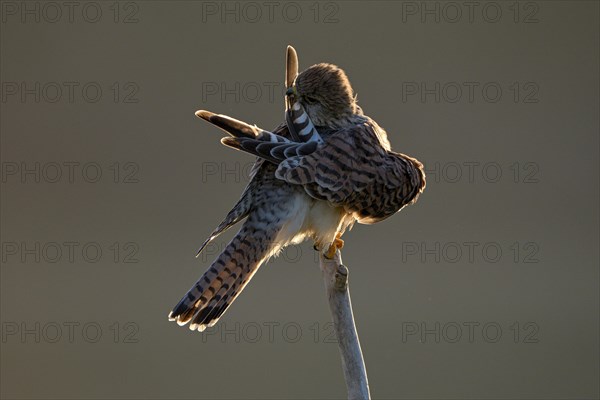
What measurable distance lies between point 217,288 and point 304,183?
480 millimetres

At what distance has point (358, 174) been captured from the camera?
11.6 feet

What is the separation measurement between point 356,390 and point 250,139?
0.93 metres

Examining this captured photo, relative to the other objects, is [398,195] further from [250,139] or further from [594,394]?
[594,394]

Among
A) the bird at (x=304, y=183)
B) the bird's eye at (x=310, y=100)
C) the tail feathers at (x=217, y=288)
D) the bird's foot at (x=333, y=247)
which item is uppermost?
the bird's eye at (x=310, y=100)

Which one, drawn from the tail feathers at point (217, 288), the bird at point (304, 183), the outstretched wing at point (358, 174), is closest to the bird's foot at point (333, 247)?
the bird at point (304, 183)

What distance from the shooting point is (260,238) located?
11.4 ft

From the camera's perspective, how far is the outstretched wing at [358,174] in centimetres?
342

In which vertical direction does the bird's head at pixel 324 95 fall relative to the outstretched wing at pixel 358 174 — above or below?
above

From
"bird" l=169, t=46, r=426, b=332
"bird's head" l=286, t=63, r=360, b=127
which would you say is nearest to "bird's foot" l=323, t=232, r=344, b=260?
"bird" l=169, t=46, r=426, b=332

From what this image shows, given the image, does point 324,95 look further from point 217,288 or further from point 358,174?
point 217,288

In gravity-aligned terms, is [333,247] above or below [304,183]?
below

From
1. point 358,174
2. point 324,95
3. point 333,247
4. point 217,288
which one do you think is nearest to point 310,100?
point 324,95

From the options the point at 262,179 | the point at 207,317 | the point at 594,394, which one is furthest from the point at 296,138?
the point at 594,394

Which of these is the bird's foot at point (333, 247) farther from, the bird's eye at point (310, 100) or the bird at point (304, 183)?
the bird's eye at point (310, 100)
